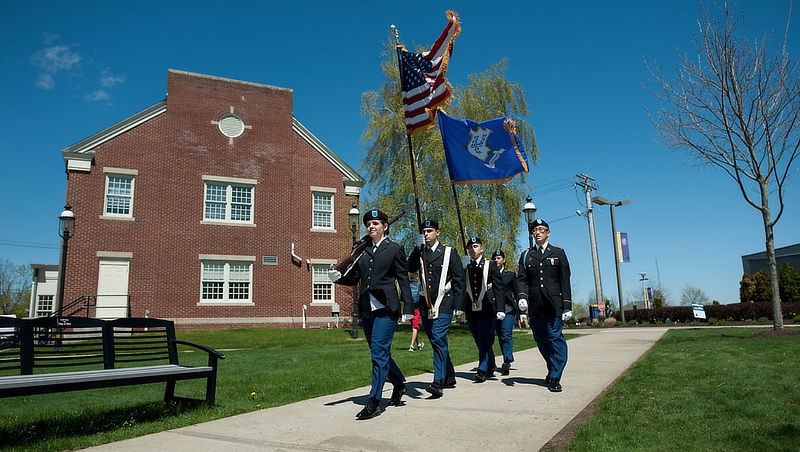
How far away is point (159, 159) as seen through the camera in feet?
83.0

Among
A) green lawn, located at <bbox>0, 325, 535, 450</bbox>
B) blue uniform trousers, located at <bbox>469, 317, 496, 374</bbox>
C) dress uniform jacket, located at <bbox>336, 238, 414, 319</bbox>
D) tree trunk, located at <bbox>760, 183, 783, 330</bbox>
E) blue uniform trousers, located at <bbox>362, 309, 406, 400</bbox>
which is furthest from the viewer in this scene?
tree trunk, located at <bbox>760, 183, 783, 330</bbox>

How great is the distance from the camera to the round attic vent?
2675 centimetres

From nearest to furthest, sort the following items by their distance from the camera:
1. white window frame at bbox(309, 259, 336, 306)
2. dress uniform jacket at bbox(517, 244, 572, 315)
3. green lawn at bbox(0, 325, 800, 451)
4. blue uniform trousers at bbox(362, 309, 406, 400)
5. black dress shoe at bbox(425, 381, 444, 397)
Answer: green lawn at bbox(0, 325, 800, 451)
blue uniform trousers at bbox(362, 309, 406, 400)
black dress shoe at bbox(425, 381, 444, 397)
dress uniform jacket at bbox(517, 244, 572, 315)
white window frame at bbox(309, 259, 336, 306)

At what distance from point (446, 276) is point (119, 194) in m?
21.8

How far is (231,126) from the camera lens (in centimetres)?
2692

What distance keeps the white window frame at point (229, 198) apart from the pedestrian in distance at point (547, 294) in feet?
68.6

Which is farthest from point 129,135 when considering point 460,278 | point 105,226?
point 460,278

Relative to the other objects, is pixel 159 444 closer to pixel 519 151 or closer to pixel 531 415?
pixel 531 415

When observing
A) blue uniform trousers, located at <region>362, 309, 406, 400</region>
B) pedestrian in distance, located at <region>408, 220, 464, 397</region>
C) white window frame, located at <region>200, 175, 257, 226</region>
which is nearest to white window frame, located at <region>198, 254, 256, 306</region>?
white window frame, located at <region>200, 175, 257, 226</region>

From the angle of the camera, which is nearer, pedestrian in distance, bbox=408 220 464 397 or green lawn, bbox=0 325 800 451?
green lawn, bbox=0 325 800 451

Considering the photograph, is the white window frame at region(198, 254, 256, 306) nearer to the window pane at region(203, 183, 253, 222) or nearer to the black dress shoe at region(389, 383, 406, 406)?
the window pane at region(203, 183, 253, 222)

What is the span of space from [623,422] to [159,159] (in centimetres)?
2468

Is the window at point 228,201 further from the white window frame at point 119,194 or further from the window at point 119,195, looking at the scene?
the window at point 119,195

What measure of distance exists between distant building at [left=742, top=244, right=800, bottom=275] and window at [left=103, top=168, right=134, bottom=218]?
2402 inches
